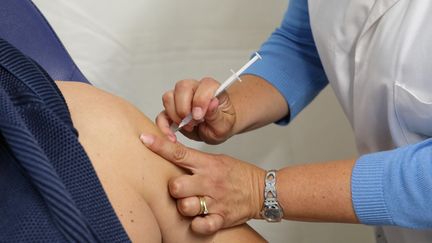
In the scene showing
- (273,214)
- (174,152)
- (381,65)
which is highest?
(381,65)

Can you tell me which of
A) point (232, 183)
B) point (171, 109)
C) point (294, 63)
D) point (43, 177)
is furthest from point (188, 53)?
point (43, 177)

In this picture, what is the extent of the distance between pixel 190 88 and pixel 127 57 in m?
0.62

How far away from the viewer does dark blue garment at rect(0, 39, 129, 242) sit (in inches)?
21.6

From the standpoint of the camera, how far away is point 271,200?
2.89ft

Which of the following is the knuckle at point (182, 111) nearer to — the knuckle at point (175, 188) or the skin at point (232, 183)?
the skin at point (232, 183)

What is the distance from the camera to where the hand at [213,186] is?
810mm

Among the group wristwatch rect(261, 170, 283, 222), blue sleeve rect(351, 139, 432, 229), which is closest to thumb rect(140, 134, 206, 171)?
wristwatch rect(261, 170, 283, 222)

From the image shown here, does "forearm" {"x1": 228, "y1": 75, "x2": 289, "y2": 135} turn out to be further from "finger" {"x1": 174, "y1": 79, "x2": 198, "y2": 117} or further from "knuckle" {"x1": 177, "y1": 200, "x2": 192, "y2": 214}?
"knuckle" {"x1": 177, "y1": 200, "x2": 192, "y2": 214}

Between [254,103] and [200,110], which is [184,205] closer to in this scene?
[200,110]

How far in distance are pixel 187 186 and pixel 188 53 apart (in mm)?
821

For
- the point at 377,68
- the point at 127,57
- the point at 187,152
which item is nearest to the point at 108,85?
the point at 127,57

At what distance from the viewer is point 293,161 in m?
1.75

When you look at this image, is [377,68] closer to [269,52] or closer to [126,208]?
Answer: [269,52]

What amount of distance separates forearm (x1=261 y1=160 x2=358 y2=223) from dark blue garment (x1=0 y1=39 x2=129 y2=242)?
1.13ft
